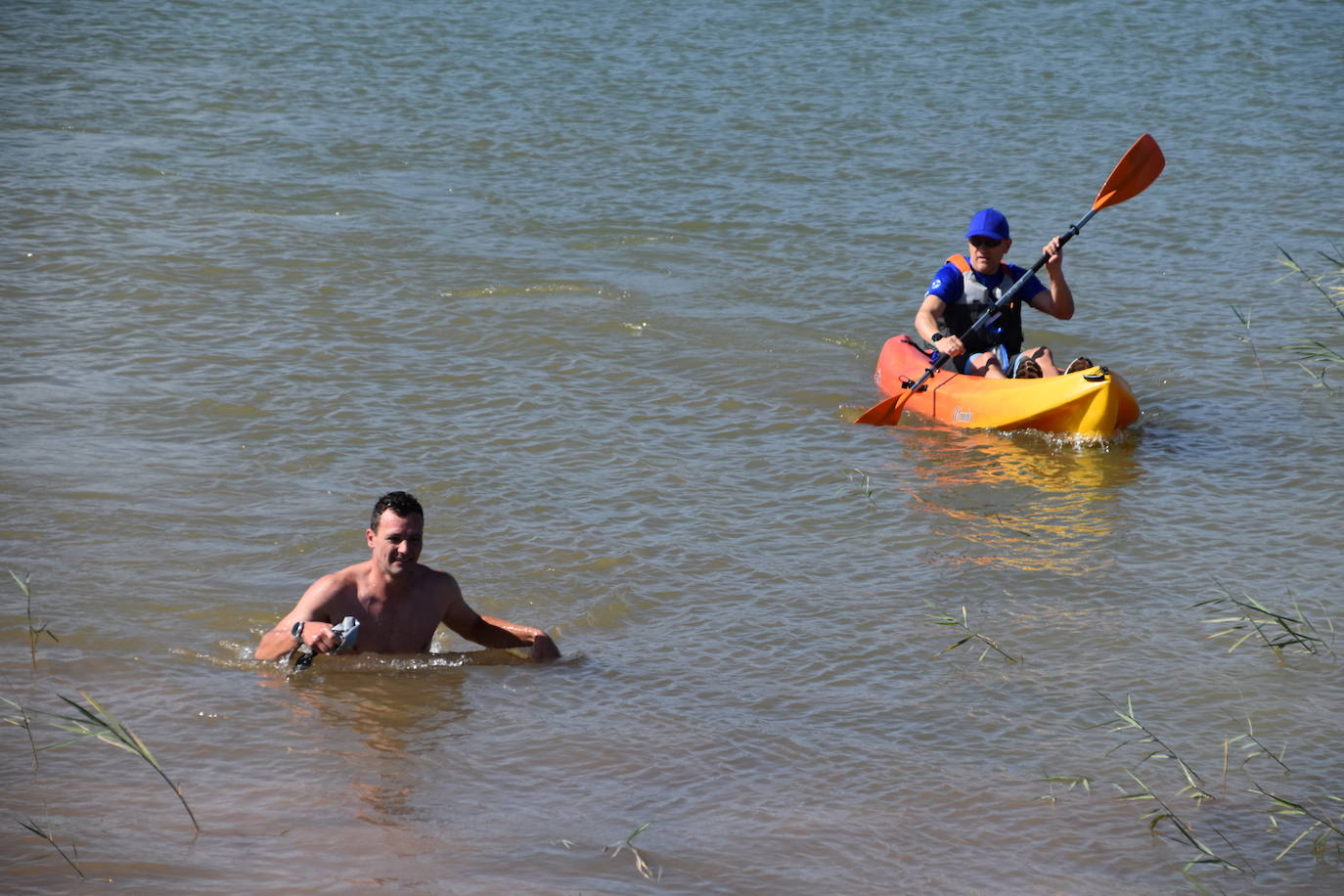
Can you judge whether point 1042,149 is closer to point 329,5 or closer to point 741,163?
point 741,163

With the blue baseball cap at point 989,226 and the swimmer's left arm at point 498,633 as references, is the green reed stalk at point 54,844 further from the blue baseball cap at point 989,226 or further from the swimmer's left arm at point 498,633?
the blue baseball cap at point 989,226

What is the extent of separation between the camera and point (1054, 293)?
823 cm

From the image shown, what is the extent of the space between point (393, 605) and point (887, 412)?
3.75 m

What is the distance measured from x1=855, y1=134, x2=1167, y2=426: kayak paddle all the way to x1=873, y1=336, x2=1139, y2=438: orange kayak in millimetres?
104

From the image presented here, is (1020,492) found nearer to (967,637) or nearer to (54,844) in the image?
(967,637)

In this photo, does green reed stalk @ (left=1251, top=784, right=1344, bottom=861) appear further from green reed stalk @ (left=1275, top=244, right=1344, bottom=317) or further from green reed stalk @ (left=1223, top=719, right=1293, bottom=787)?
green reed stalk @ (left=1275, top=244, right=1344, bottom=317)

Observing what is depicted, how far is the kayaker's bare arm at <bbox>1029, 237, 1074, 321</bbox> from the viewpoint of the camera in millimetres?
7996

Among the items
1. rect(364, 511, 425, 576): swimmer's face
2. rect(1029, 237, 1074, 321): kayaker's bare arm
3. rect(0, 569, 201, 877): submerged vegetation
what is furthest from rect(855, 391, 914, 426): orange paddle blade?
rect(0, 569, 201, 877): submerged vegetation

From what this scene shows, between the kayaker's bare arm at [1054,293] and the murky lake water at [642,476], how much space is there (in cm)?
77

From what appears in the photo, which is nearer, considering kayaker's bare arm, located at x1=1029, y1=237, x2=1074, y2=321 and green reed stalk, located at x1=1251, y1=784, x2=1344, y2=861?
green reed stalk, located at x1=1251, y1=784, x2=1344, y2=861

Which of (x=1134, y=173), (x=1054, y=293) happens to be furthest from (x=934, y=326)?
(x=1134, y=173)

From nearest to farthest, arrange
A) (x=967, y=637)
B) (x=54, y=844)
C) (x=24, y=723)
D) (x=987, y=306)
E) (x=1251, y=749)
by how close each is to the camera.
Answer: (x=54, y=844) → (x=24, y=723) → (x=1251, y=749) → (x=967, y=637) → (x=987, y=306)

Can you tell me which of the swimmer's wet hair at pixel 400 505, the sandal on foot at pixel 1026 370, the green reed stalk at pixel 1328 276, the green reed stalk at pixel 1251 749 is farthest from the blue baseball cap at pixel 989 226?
the swimmer's wet hair at pixel 400 505

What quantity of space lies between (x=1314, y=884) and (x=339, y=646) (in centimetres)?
282
